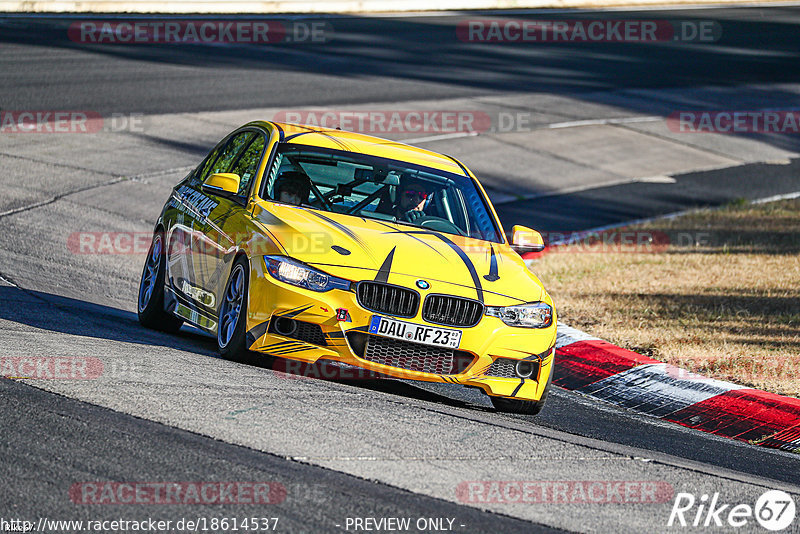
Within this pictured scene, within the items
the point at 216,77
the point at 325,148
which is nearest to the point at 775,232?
the point at 325,148

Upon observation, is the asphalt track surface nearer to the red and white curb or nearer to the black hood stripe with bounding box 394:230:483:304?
the red and white curb

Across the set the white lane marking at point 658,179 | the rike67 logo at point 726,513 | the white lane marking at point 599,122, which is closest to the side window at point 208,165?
the rike67 logo at point 726,513

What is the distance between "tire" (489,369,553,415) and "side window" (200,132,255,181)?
2840 mm

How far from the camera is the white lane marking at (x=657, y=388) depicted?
8398mm

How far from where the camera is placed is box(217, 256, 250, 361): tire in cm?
710

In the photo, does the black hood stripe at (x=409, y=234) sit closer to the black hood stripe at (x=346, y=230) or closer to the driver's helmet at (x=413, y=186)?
the black hood stripe at (x=346, y=230)

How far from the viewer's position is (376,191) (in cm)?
821

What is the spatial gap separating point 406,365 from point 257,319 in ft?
3.04

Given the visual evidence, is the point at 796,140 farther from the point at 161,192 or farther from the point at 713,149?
the point at 161,192

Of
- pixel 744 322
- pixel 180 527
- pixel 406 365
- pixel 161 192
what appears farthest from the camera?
pixel 161 192

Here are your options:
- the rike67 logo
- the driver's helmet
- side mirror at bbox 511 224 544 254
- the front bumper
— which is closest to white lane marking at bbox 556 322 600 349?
side mirror at bbox 511 224 544 254

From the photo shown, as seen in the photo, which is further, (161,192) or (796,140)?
(796,140)

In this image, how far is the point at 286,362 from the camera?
748 cm

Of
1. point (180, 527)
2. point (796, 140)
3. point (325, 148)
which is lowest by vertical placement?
point (796, 140)
